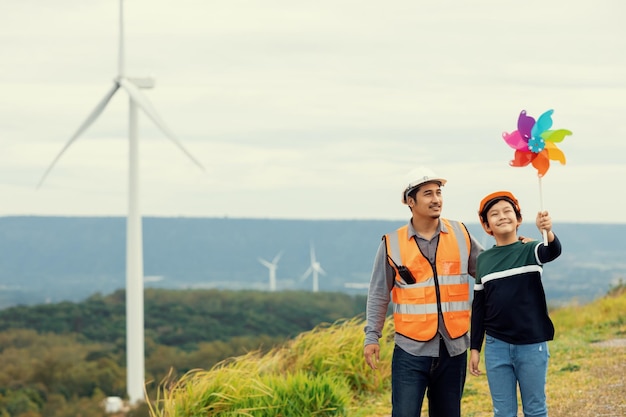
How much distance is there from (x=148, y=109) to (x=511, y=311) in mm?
27338

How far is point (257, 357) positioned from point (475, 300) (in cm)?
646

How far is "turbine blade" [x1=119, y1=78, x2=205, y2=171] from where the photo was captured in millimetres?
31344

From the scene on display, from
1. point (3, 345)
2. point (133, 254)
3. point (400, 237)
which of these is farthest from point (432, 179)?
point (3, 345)

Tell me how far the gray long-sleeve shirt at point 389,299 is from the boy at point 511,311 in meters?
0.16

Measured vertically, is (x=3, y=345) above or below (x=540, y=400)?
below

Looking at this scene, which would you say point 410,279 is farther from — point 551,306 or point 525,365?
point 551,306

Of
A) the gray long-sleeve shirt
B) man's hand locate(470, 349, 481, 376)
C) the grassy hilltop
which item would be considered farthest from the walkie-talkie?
the grassy hilltop

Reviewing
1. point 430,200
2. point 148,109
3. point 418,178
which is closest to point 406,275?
point 430,200

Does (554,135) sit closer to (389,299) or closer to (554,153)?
(554,153)

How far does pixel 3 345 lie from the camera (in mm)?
111875

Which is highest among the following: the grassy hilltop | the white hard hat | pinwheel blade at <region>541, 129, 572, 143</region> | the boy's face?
pinwheel blade at <region>541, 129, 572, 143</region>

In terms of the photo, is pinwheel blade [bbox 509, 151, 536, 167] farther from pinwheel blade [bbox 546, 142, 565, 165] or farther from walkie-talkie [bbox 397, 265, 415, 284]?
walkie-talkie [bbox 397, 265, 415, 284]

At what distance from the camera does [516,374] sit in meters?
6.69

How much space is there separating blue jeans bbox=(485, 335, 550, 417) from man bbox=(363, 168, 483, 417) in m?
0.20
